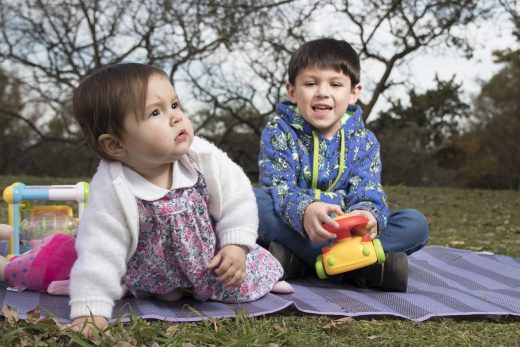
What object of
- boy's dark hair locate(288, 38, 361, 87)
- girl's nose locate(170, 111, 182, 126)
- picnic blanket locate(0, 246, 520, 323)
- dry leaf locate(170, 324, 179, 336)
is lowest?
picnic blanket locate(0, 246, 520, 323)

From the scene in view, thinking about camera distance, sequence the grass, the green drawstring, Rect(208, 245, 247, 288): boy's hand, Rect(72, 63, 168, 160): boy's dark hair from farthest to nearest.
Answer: the green drawstring
Rect(208, 245, 247, 288): boy's hand
Rect(72, 63, 168, 160): boy's dark hair
the grass

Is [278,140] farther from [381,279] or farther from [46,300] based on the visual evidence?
[46,300]

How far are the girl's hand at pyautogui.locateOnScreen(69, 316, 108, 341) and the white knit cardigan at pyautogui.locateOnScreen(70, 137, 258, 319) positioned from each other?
23mm

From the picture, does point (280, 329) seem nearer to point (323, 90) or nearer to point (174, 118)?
point (174, 118)

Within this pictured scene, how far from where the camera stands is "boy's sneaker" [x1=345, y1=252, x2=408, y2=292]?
2.55m

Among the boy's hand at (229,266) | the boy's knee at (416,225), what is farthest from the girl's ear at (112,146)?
the boy's knee at (416,225)

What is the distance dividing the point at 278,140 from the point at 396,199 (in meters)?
5.73

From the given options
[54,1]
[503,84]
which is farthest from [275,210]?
[503,84]

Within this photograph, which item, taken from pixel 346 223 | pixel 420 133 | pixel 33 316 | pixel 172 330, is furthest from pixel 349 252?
pixel 420 133

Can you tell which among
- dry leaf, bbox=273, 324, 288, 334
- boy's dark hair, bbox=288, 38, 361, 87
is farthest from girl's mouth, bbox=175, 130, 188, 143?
boy's dark hair, bbox=288, 38, 361, 87

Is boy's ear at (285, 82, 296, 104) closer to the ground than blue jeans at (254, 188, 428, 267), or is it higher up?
higher up

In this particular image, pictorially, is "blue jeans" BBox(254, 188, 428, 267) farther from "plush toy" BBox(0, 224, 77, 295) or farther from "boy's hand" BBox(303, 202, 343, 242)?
"plush toy" BBox(0, 224, 77, 295)

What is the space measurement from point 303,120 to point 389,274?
0.81 meters

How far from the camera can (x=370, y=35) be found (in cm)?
1026
